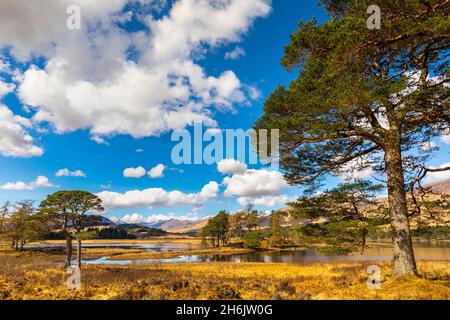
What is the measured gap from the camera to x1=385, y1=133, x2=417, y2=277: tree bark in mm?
9461

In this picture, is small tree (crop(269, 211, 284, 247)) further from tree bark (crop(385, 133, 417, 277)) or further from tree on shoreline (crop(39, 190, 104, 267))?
tree bark (crop(385, 133, 417, 277))

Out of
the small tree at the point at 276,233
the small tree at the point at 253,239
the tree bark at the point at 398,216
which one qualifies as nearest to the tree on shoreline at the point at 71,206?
the tree bark at the point at 398,216

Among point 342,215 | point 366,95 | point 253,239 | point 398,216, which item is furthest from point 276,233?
point 366,95

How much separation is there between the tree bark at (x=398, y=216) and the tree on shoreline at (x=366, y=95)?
0.04m

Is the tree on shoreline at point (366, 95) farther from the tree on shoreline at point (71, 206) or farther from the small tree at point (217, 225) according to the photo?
the small tree at point (217, 225)

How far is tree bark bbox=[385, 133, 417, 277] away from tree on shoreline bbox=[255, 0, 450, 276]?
4cm

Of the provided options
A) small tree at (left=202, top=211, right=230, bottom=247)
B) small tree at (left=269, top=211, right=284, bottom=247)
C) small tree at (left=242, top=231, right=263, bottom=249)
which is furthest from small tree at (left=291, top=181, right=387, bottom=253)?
small tree at (left=202, top=211, right=230, bottom=247)

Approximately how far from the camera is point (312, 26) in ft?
34.9

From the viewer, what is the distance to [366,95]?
26.3ft

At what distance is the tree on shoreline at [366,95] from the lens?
8.17 meters
